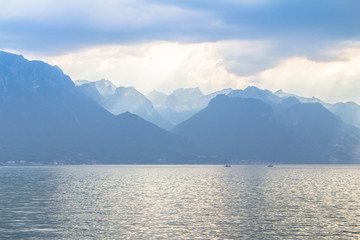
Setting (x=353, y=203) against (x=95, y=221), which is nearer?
(x=95, y=221)

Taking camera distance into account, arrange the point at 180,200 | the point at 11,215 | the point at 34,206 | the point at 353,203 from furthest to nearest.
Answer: the point at 180,200 < the point at 353,203 < the point at 34,206 < the point at 11,215

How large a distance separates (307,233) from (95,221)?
122 ft

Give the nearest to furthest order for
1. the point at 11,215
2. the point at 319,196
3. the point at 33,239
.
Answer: the point at 33,239 < the point at 11,215 < the point at 319,196

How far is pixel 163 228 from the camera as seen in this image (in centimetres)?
8050

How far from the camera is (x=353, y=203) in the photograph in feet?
387

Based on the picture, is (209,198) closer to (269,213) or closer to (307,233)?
(269,213)

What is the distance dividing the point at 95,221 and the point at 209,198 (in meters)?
49.2

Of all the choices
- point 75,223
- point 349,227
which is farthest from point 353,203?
point 75,223

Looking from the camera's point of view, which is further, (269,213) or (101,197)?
(101,197)

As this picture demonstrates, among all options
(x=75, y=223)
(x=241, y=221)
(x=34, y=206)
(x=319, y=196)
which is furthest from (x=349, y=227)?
(x=34, y=206)

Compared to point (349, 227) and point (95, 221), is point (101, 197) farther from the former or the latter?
point (349, 227)

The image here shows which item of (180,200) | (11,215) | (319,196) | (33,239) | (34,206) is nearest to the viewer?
(33,239)

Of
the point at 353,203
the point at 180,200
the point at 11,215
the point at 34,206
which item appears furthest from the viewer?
the point at 180,200

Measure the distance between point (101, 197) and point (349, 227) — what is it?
237 ft
